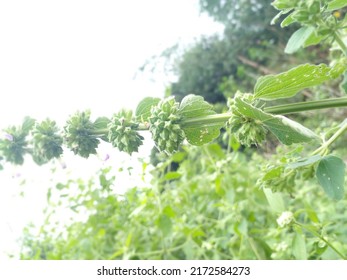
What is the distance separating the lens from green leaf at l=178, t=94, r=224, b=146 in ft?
1.51

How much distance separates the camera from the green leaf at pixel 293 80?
447 millimetres

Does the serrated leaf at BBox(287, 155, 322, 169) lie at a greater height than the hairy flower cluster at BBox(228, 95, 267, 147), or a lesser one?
lesser

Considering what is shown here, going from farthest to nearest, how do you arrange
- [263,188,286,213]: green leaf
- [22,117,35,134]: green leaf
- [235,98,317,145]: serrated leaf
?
1. [263,188,286,213]: green leaf
2. [22,117,35,134]: green leaf
3. [235,98,317,145]: serrated leaf

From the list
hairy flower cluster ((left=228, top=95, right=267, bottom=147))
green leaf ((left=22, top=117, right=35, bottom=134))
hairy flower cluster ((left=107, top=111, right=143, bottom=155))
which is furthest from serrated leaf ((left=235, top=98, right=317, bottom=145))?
green leaf ((left=22, top=117, right=35, bottom=134))

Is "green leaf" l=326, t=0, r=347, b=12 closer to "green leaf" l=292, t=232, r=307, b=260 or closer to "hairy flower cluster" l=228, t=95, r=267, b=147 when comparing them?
"hairy flower cluster" l=228, t=95, r=267, b=147

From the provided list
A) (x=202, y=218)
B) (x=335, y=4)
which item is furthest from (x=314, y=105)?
(x=202, y=218)

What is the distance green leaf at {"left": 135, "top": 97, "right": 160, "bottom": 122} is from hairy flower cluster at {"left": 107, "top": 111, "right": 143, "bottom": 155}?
0.08 feet

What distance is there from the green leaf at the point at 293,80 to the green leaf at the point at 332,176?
0.09 m

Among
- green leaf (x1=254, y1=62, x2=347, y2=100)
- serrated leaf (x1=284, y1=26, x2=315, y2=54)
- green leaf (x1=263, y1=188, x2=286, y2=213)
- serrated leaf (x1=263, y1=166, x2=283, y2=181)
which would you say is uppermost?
serrated leaf (x1=284, y1=26, x2=315, y2=54)

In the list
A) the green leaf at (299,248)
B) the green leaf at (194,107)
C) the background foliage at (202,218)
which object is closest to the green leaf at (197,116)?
the green leaf at (194,107)

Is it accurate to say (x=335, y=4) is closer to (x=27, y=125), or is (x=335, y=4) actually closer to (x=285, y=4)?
(x=285, y=4)

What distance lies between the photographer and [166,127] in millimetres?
447
